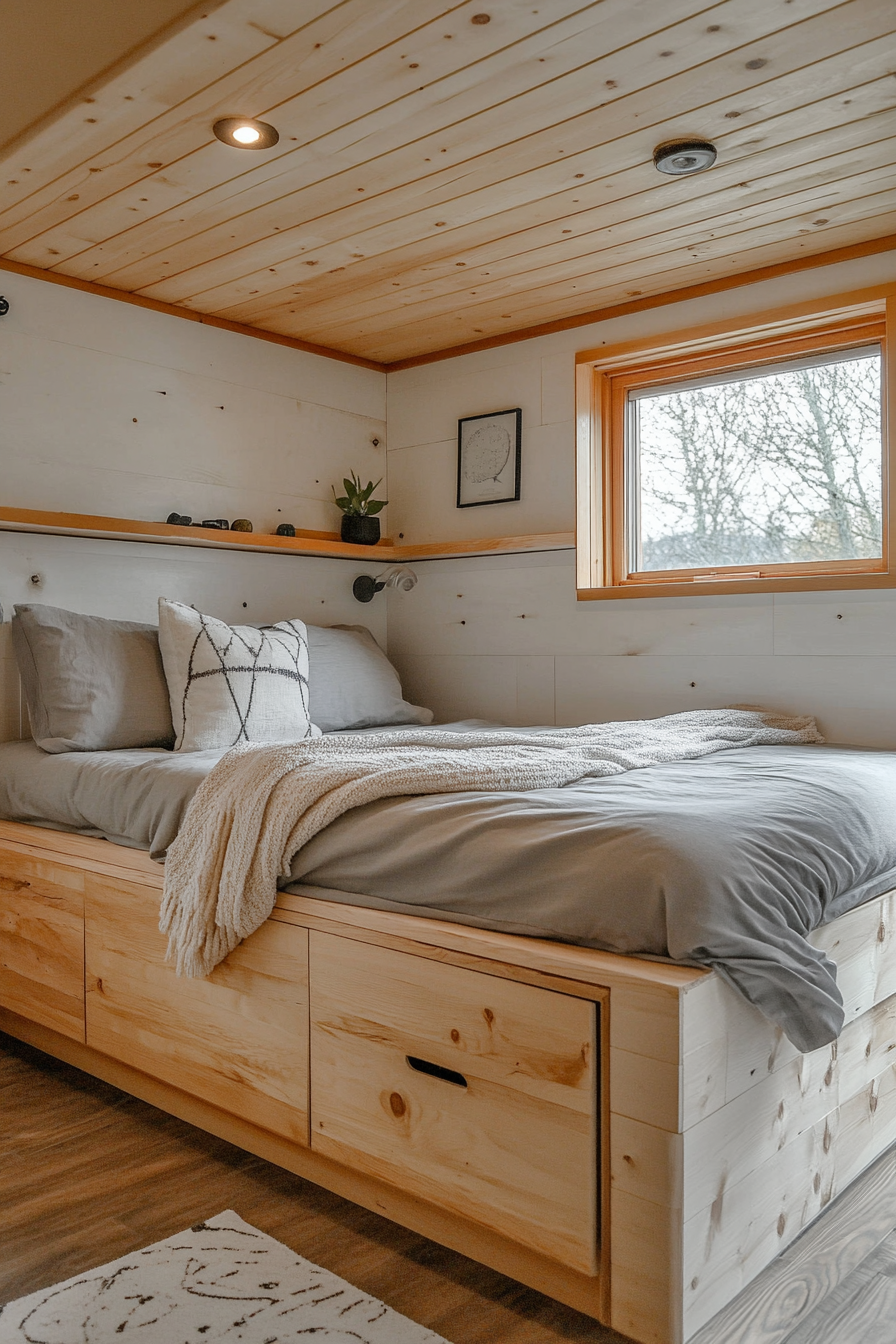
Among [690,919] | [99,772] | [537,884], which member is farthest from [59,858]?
[690,919]

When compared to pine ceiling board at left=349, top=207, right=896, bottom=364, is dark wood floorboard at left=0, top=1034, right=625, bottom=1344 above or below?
below

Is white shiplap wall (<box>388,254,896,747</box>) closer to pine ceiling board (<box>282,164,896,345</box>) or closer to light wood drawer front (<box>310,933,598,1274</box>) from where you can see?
pine ceiling board (<box>282,164,896,345</box>)

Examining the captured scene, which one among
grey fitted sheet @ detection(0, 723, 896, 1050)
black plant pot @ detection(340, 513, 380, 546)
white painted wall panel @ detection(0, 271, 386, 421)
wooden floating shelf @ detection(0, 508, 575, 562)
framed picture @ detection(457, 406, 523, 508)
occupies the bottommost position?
grey fitted sheet @ detection(0, 723, 896, 1050)

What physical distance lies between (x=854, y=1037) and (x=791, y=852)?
419 millimetres

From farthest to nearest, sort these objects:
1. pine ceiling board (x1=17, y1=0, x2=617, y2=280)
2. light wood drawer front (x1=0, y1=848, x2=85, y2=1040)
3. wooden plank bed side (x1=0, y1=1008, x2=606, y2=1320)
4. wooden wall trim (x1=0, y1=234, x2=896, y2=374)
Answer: wooden wall trim (x1=0, y1=234, x2=896, y2=374) < light wood drawer front (x1=0, y1=848, x2=85, y2=1040) < pine ceiling board (x1=17, y1=0, x2=617, y2=280) < wooden plank bed side (x1=0, y1=1008, x2=606, y2=1320)

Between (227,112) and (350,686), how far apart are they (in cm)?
155

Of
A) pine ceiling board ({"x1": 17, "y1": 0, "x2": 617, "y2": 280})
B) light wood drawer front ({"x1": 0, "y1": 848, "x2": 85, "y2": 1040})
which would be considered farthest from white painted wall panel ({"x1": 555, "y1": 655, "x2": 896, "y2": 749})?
light wood drawer front ({"x1": 0, "y1": 848, "x2": 85, "y2": 1040})

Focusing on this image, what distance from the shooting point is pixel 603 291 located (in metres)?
2.99

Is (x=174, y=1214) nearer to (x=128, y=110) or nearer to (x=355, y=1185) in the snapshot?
(x=355, y=1185)

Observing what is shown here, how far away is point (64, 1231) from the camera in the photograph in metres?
1.65

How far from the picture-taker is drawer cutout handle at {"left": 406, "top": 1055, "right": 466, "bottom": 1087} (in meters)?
1.48

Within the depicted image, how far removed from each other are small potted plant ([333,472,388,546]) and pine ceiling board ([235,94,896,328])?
0.56 metres

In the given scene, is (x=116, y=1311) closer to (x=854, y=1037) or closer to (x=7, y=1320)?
(x=7, y=1320)

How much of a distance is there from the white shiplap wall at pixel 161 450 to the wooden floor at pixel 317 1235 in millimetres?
1150
